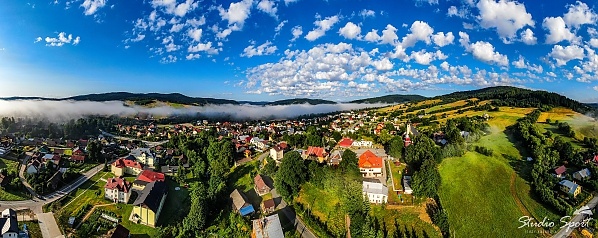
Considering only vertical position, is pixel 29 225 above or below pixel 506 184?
below

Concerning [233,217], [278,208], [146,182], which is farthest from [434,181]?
[146,182]

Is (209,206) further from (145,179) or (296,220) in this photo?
(145,179)

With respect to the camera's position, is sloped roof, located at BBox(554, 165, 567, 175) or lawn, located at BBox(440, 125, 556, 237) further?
sloped roof, located at BBox(554, 165, 567, 175)

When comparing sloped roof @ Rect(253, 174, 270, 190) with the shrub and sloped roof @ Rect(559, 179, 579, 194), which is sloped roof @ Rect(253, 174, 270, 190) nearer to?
the shrub

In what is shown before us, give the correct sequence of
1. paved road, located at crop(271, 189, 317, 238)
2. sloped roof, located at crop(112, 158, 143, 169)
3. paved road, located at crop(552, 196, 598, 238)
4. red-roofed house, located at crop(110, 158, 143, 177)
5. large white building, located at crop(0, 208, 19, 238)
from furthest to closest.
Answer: sloped roof, located at crop(112, 158, 143, 169) → red-roofed house, located at crop(110, 158, 143, 177) → paved road, located at crop(271, 189, 317, 238) → large white building, located at crop(0, 208, 19, 238) → paved road, located at crop(552, 196, 598, 238)

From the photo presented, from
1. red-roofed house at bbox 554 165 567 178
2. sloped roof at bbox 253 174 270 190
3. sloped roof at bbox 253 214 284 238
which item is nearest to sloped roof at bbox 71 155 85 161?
→ sloped roof at bbox 253 174 270 190

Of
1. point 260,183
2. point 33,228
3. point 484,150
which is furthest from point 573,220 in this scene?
point 33,228

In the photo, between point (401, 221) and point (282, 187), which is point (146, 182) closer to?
point (282, 187)
